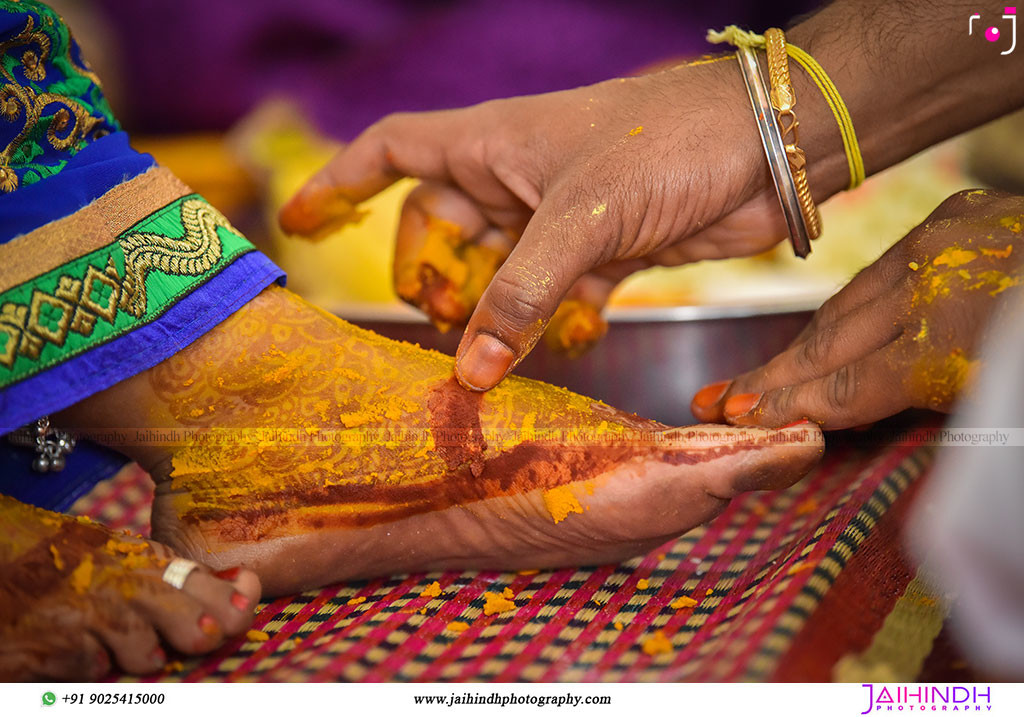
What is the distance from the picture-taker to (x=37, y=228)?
0.64 metres

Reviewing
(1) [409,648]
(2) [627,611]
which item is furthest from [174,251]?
(2) [627,611]

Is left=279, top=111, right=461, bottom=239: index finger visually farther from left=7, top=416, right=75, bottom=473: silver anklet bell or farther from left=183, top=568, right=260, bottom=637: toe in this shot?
left=183, top=568, right=260, bottom=637: toe

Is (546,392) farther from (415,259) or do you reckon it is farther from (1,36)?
(1,36)

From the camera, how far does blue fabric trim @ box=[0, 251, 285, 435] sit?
0.62 metres

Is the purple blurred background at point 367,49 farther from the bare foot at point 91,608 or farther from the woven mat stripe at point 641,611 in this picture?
the bare foot at point 91,608

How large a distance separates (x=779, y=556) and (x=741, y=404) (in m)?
0.15

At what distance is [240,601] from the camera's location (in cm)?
61

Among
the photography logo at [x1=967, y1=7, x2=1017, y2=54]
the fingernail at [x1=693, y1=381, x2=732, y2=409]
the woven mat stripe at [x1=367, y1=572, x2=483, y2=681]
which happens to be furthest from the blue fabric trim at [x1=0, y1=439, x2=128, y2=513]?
the photography logo at [x1=967, y1=7, x2=1017, y2=54]

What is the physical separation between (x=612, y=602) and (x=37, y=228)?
0.57m

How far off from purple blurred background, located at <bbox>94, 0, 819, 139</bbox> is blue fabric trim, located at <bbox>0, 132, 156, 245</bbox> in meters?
0.71

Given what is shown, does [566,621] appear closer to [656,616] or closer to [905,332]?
[656,616]

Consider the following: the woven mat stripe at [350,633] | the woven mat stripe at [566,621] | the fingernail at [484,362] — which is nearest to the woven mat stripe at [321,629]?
the woven mat stripe at [350,633]

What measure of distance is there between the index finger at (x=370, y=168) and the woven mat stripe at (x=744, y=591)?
55 centimetres
